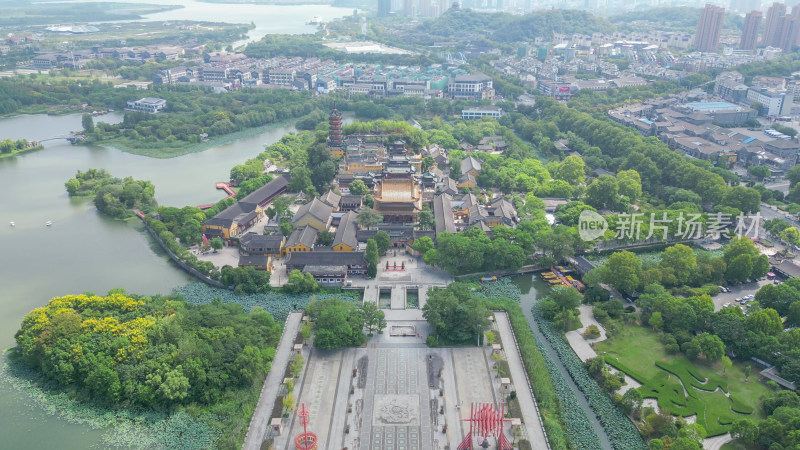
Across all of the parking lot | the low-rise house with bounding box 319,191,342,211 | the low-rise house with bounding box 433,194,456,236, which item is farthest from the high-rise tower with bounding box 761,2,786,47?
the low-rise house with bounding box 319,191,342,211

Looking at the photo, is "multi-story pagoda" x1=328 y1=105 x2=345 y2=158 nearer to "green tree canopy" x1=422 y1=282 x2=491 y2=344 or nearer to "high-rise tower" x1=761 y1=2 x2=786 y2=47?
"green tree canopy" x1=422 y1=282 x2=491 y2=344

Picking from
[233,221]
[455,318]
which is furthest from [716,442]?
[233,221]

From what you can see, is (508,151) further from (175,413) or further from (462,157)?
(175,413)

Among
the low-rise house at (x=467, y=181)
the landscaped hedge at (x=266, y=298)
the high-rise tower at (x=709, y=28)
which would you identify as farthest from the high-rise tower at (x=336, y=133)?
the high-rise tower at (x=709, y=28)

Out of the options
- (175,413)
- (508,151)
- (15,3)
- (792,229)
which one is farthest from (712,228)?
(15,3)

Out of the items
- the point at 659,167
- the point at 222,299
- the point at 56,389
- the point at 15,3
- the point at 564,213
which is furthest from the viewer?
the point at 15,3

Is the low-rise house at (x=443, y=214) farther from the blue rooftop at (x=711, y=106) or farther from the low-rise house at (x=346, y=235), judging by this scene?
the blue rooftop at (x=711, y=106)
